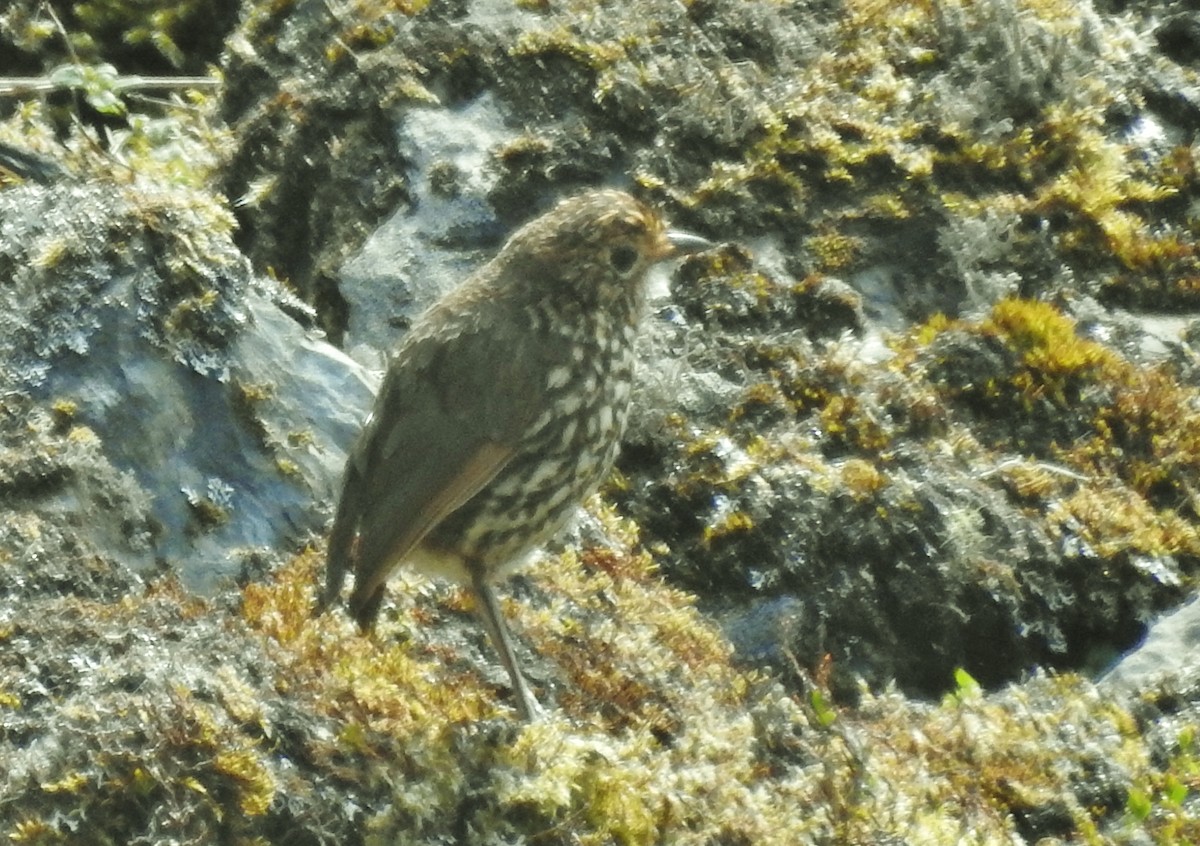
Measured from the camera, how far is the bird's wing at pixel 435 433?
4.34 m

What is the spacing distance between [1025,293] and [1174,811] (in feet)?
6.54

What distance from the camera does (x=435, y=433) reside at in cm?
450

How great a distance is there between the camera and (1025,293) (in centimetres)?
562

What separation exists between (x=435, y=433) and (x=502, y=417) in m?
0.19

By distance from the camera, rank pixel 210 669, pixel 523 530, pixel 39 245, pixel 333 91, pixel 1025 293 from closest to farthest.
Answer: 1. pixel 210 669
2. pixel 523 530
3. pixel 39 245
4. pixel 1025 293
5. pixel 333 91

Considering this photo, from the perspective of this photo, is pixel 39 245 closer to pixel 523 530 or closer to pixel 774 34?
pixel 523 530

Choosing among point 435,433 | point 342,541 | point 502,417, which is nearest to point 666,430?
point 502,417

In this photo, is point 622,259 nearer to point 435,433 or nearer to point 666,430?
point 666,430

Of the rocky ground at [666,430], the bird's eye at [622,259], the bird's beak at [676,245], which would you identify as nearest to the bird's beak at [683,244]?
the bird's beak at [676,245]

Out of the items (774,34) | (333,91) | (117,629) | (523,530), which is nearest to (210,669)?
(117,629)

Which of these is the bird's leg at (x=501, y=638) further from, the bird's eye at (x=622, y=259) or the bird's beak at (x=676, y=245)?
the bird's beak at (x=676, y=245)

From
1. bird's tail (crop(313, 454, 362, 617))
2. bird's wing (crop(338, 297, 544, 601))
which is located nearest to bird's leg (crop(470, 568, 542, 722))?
bird's wing (crop(338, 297, 544, 601))

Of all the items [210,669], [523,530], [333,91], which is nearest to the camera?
[210,669]

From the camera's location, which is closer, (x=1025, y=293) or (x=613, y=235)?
(x=613, y=235)
